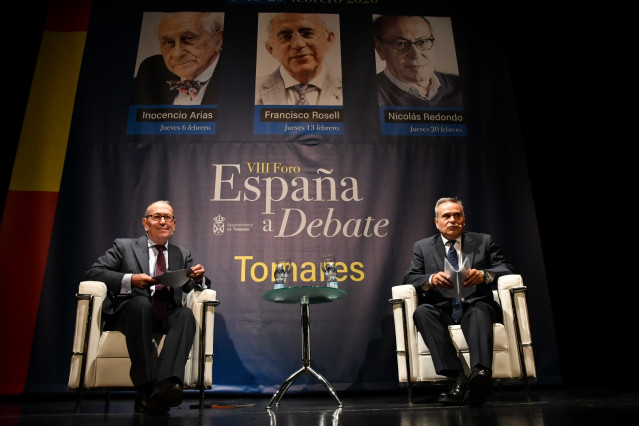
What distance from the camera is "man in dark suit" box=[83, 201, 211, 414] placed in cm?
259

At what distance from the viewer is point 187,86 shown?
4410 millimetres

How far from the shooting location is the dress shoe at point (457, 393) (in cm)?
258

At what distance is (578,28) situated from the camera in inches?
180

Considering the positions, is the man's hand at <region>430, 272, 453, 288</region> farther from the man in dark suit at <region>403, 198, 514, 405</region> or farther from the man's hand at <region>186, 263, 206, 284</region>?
the man's hand at <region>186, 263, 206, 284</region>

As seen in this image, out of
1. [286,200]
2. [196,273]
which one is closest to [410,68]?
[286,200]

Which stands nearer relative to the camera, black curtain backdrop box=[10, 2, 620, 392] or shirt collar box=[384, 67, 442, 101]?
black curtain backdrop box=[10, 2, 620, 392]

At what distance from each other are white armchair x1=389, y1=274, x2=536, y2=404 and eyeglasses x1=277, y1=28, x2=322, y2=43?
8.51 ft

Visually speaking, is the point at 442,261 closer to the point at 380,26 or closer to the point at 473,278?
the point at 473,278

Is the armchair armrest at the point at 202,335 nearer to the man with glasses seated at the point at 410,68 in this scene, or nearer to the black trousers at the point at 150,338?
the black trousers at the point at 150,338

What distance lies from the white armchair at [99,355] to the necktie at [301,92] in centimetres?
224

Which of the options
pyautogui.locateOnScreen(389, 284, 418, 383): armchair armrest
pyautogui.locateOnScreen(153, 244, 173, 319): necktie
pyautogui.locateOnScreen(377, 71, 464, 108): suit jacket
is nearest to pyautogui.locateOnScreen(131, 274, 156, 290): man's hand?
pyautogui.locateOnScreen(153, 244, 173, 319): necktie

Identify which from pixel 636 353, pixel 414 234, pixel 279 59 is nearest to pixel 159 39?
pixel 279 59

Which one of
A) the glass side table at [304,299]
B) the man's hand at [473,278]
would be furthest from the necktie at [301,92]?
the man's hand at [473,278]

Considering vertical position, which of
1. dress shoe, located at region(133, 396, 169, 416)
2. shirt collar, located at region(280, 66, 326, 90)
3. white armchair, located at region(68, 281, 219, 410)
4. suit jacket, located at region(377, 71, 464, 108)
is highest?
shirt collar, located at region(280, 66, 326, 90)
